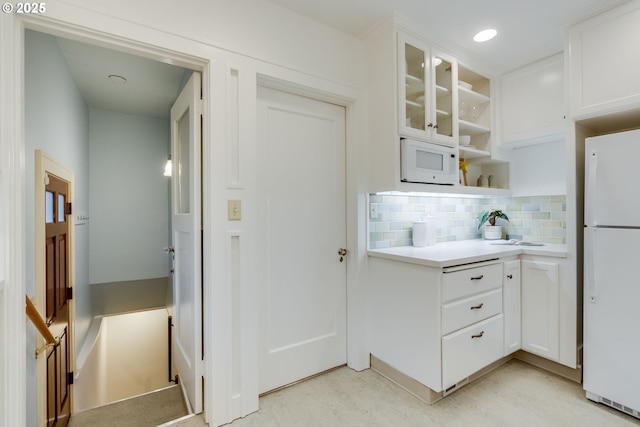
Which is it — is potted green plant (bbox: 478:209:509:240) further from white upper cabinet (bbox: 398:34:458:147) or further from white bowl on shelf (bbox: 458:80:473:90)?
white bowl on shelf (bbox: 458:80:473:90)

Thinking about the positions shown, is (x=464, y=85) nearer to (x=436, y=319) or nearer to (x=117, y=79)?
(x=436, y=319)

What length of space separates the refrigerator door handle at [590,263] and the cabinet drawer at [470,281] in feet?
1.56

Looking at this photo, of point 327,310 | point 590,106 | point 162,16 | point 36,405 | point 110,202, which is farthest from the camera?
point 110,202

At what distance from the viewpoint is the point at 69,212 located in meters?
2.72

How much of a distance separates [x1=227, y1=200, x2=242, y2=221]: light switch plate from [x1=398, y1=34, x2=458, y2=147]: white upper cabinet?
1226mm

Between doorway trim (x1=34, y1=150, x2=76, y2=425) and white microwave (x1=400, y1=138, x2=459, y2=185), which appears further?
white microwave (x1=400, y1=138, x2=459, y2=185)

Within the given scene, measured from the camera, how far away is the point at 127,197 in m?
4.04

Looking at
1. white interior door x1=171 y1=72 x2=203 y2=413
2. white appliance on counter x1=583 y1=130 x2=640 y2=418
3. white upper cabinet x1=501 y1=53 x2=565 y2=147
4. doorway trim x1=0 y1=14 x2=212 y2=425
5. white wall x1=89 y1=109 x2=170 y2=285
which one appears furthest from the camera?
white wall x1=89 y1=109 x2=170 y2=285

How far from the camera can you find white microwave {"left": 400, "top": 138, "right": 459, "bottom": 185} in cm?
208

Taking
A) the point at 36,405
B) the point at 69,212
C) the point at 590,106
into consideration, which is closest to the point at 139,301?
the point at 69,212

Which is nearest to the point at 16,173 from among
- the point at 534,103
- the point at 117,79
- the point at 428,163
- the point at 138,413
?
the point at 138,413

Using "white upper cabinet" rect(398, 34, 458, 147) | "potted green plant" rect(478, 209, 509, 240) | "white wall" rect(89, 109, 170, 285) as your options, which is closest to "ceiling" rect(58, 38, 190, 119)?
"white wall" rect(89, 109, 170, 285)

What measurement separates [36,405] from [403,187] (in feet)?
8.45

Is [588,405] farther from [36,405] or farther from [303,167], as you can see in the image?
[36,405]
